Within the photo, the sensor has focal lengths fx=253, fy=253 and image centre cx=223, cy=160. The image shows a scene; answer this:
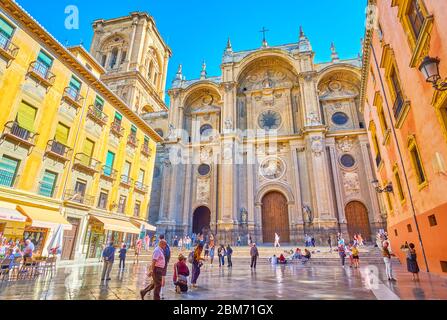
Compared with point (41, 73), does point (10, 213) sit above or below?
below

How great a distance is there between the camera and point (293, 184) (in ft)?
79.6

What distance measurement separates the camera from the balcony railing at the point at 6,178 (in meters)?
11.5

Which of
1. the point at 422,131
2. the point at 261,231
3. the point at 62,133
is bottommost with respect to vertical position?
the point at 261,231

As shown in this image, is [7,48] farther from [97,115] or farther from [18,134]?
[97,115]

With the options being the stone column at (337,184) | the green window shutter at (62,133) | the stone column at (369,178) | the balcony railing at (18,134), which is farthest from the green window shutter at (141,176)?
the stone column at (369,178)

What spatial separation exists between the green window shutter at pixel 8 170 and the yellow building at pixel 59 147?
0.04 m

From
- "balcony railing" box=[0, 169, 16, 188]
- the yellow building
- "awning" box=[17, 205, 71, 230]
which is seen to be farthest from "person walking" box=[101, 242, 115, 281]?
"balcony railing" box=[0, 169, 16, 188]

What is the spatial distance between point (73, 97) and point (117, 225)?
8741 mm

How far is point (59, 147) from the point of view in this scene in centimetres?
1440

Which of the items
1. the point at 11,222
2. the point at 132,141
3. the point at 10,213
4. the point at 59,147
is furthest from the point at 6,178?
the point at 132,141

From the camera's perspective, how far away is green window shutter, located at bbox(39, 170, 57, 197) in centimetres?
1345

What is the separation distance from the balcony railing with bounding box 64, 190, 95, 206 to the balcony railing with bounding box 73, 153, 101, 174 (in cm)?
151
